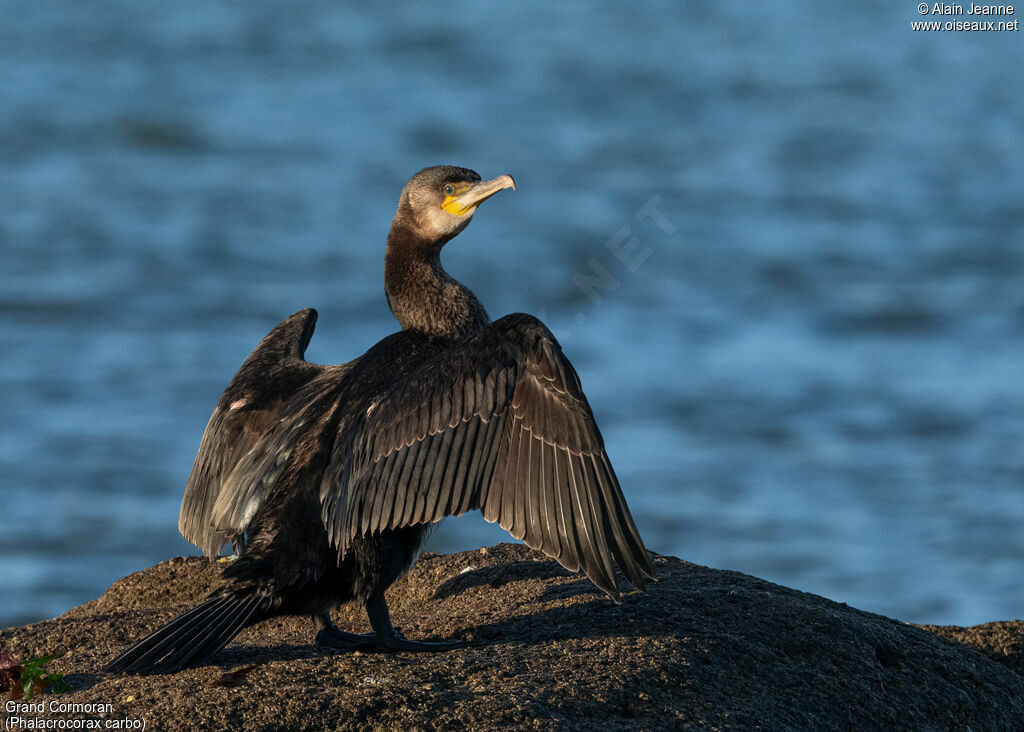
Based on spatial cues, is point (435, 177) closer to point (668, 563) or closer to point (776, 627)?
point (668, 563)

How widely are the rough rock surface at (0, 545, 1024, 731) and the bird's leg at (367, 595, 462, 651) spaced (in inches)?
4.6

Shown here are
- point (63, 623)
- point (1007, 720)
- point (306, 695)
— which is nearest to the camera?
point (306, 695)

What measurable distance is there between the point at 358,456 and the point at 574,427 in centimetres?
81

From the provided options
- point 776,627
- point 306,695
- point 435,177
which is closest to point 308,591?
point 306,695

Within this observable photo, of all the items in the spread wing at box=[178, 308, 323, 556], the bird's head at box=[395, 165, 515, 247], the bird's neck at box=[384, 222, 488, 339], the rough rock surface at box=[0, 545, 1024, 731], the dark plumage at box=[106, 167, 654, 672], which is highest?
the bird's head at box=[395, 165, 515, 247]

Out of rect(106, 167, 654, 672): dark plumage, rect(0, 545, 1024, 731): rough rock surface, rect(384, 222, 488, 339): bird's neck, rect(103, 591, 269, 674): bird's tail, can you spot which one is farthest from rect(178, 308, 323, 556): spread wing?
rect(103, 591, 269, 674): bird's tail

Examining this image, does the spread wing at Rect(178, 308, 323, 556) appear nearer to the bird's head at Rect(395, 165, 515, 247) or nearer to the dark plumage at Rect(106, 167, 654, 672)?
the dark plumage at Rect(106, 167, 654, 672)

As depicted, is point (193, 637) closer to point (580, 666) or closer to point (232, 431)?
point (580, 666)

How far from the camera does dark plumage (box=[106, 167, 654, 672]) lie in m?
4.47

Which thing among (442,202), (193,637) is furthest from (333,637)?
(442,202)

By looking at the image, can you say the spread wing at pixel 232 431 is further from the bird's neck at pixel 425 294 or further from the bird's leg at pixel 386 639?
the bird's leg at pixel 386 639

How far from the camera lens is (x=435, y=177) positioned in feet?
19.6

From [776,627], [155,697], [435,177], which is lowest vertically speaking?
[155,697]

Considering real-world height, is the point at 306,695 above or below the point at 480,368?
below
